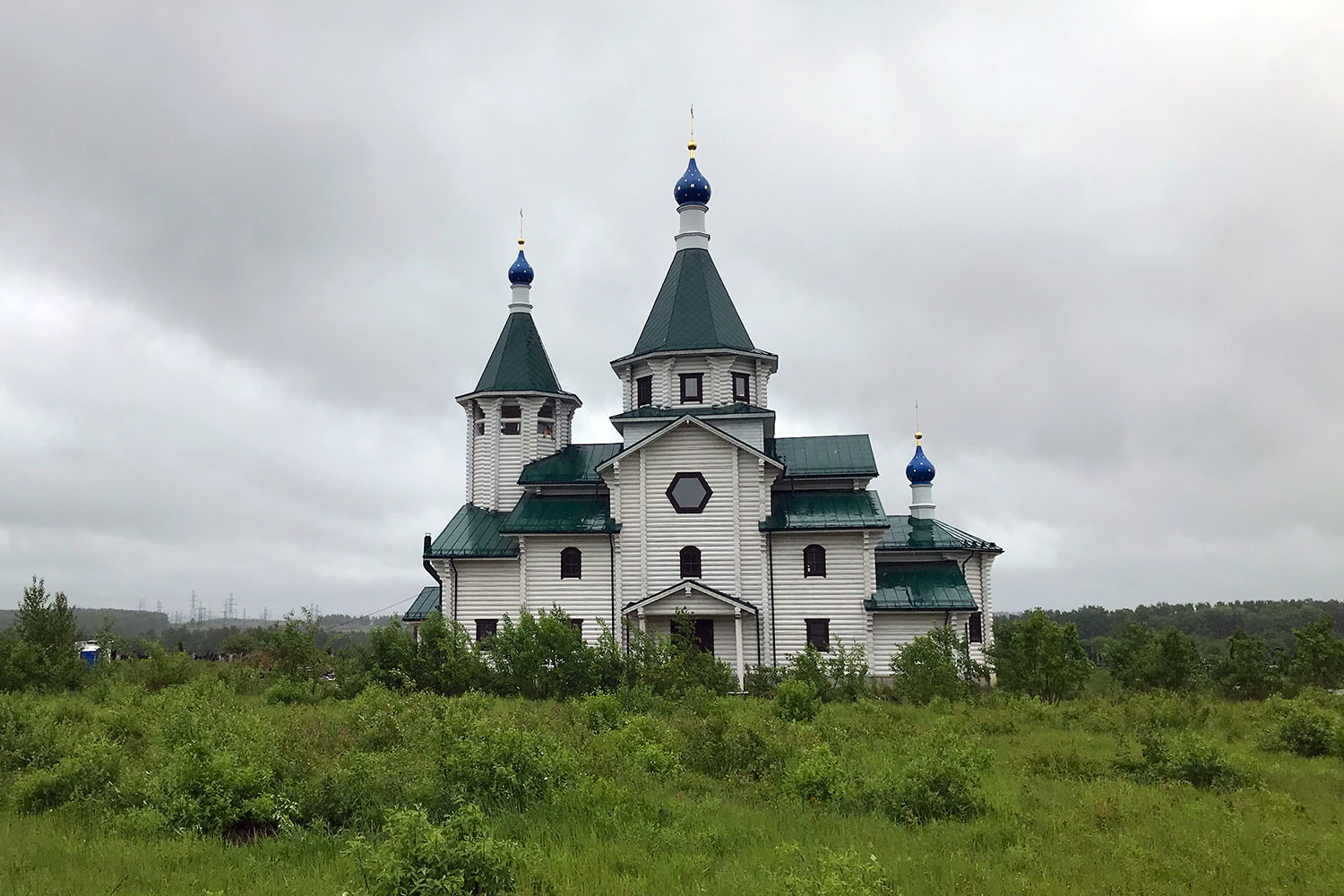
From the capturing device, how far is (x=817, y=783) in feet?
33.1

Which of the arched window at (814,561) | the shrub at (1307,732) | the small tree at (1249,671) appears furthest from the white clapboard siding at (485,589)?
the small tree at (1249,671)

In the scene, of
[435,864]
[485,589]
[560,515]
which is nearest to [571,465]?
[560,515]

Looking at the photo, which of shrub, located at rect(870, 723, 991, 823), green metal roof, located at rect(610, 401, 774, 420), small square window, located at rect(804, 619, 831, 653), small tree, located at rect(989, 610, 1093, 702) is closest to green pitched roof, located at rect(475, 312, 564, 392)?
green metal roof, located at rect(610, 401, 774, 420)

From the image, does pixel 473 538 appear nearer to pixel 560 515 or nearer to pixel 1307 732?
pixel 560 515

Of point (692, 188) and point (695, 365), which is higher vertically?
point (692, 188)

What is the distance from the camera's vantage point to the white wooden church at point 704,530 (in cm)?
2623

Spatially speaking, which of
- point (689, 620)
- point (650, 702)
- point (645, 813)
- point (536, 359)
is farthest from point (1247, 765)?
point (536, 359)

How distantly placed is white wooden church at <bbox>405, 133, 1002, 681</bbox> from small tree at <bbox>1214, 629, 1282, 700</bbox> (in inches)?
256

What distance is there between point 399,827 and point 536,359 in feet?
88.2

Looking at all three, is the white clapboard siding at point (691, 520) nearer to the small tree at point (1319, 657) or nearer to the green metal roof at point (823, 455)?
the green metal roof at point (823, 455)

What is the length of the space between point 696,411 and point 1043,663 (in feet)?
40.9

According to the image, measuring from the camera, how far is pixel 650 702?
58.3 feet

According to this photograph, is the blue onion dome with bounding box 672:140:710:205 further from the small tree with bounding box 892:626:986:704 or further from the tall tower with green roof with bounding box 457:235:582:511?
the small tree with bounding box 892:626:986:704

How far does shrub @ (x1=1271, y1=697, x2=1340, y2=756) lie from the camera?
546 inches
